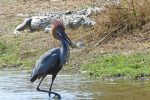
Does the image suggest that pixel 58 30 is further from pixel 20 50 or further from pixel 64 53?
pixel 20 50

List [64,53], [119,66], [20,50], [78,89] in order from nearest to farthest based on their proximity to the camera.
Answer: [64,53] → [78,89] → [119,66] → [20,50]

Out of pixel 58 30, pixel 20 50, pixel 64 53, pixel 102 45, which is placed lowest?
pixel 20 50

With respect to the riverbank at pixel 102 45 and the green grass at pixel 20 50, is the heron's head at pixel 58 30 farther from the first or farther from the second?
the green grass at pixel 20 50

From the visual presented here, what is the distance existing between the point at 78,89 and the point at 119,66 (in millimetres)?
2429

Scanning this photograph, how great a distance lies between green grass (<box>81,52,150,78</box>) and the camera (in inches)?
555

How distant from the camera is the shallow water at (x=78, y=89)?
11797 millimetres

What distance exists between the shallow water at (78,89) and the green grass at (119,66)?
1.64 feet

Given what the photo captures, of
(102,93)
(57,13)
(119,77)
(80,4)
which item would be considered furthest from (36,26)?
(102,93)

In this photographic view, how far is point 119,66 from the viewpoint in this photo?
49.0 feet

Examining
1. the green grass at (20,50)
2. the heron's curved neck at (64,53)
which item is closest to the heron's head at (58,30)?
the heron's curved neck at (64,53)

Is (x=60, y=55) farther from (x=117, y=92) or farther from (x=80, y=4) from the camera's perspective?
(x=80, y=4)

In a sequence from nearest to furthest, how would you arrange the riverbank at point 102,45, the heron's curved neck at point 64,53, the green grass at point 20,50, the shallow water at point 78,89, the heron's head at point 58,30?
the shallow water at point 78,89 < the heron's curved neck at point 64,53 < the heron's head at point 58,30 < the riverbank at point 102,45 < the green grass at point 20,50

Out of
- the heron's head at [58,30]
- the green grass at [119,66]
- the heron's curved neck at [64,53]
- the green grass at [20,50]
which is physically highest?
the heron's head at [58,30]

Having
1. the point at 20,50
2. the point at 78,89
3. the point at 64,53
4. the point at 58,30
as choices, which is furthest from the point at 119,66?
the point at 20,50
